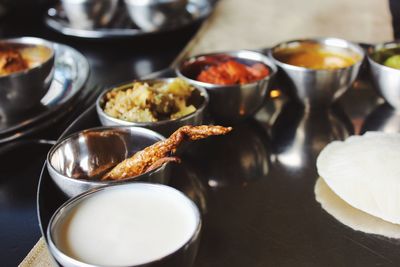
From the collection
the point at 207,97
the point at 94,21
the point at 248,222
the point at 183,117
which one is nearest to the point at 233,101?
the point at 207,97

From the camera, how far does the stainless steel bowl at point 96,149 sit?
124 cm

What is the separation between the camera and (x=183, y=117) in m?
1.37

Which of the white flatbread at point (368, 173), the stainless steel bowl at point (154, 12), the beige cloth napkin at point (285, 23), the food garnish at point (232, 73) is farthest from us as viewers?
the beige cloth napkin at point (285, 23)

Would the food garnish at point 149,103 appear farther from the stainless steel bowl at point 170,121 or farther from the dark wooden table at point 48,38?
the dark wooden table at point 48,38

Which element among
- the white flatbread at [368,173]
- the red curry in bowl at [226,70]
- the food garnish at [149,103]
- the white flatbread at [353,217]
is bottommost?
the white flatbread at [353,217]

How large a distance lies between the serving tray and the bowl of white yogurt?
14 centimetres

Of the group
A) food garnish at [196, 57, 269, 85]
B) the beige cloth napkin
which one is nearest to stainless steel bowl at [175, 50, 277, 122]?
food garnish at [196, 57, 269, 85]

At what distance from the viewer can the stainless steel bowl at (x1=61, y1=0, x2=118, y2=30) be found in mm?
2346

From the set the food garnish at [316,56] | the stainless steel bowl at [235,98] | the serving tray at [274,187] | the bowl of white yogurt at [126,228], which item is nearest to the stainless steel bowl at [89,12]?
the serving tray at [274,187]

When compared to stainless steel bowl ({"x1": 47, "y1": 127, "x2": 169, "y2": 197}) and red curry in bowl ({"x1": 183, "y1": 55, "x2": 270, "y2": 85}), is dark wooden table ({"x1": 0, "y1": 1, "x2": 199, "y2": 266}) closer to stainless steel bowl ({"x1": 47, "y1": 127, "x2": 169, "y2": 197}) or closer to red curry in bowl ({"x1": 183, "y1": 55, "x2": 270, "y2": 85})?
stainless steel bowl ({"x1": 47, "y1": 127, "x2": 169, "y2": 197})

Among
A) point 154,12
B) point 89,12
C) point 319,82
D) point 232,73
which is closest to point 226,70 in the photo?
point 232,73

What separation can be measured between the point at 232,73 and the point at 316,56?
42 centimetres

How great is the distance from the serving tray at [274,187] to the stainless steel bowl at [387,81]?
0.07m

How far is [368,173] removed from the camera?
127 cm
